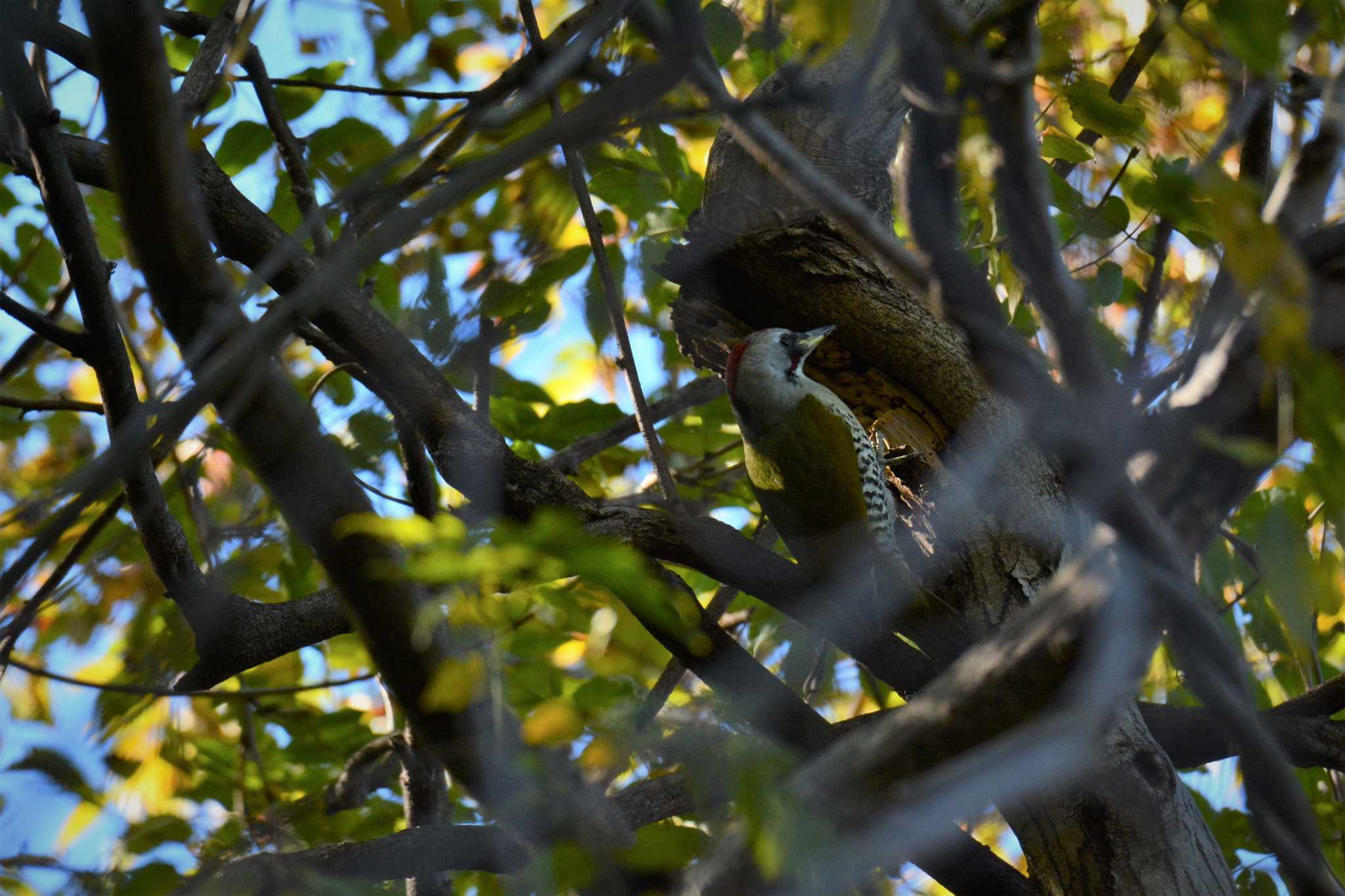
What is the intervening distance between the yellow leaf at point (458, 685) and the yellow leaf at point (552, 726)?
3.2 inches

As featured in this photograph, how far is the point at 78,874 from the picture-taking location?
1.48 metres

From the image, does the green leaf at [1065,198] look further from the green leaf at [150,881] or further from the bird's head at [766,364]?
the green leaf at [150,881]

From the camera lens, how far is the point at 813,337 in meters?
2.87

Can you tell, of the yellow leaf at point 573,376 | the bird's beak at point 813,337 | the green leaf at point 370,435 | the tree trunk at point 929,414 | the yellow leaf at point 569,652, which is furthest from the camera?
the yellow leaf at point 573,376

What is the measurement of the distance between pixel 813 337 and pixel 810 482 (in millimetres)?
915

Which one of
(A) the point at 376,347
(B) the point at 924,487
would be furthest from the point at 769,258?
(A) the point at 376,347

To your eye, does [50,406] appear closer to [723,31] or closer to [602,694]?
[602,694]

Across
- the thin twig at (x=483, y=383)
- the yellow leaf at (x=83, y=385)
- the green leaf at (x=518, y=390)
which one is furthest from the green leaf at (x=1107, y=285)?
the yellow leaf at (x=83, y=385)

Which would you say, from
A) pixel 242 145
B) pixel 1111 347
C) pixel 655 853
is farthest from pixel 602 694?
pixel 242 145

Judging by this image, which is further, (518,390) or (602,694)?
(518,390)

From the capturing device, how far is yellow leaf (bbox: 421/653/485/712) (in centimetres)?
125

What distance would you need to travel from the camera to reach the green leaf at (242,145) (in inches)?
120

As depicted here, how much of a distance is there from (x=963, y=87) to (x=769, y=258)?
1.37m

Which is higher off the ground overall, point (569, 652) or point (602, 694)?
point (569, 652)
